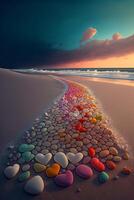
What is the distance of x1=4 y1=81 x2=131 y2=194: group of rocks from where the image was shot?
1856mm

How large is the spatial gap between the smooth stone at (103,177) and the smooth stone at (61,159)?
0.39m

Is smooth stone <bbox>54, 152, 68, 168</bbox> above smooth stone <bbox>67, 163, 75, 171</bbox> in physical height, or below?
above

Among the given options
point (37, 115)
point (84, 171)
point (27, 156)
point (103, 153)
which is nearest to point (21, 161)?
point (27, 156)

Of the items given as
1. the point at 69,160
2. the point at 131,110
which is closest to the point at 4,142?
the point at 69,160

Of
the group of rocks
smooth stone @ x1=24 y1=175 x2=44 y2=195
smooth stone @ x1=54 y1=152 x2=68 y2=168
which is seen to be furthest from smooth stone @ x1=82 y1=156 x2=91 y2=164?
smooth stone @ x1=24 y1=175 x2=44 y2=195

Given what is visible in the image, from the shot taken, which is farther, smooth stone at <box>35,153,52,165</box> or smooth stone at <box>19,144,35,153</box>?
smooth stone at <box>19,144,35,153</box>

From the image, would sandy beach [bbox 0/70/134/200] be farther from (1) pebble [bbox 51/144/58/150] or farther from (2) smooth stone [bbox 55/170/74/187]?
(1) pebble [bbox 51/144/58/150]

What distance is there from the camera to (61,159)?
209 centimetres

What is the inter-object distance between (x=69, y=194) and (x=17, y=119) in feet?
6.24

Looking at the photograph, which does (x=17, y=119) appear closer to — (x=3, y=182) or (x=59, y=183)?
(x=3, y=182)

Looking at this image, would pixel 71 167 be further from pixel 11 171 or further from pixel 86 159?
pixel 11 171

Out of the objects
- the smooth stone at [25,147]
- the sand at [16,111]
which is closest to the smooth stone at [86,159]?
the smooth stone at [25,147]

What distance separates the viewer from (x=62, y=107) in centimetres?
405

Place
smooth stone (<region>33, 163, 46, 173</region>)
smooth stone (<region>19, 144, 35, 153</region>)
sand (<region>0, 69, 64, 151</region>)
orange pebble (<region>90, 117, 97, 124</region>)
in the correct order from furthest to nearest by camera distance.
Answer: orange pebble (<region>90, 117, 97, 124</region>), sand (<region>0, 69, 64, 151</region>), smooth stone (<region>19, 144, 35, 153</region>), smooth stone (<region>33, 163, 46, 173</region>)
